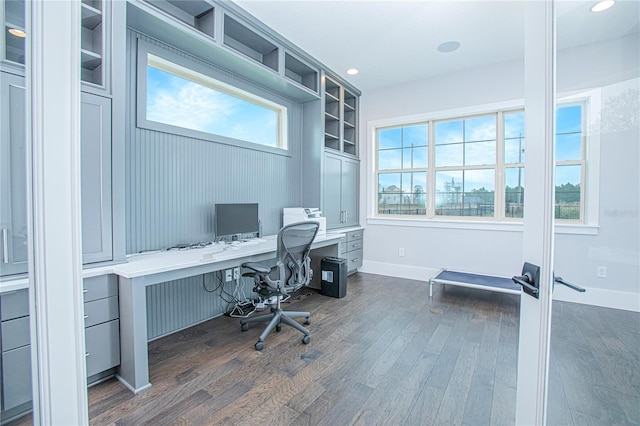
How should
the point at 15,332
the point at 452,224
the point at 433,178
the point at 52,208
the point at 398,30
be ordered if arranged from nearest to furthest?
the point at 52,208, the point at 15,332, the point at 398,30, the point at 452,224, the point at 433,178

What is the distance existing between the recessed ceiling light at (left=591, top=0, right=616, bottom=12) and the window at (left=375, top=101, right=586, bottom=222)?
3103 millimetres

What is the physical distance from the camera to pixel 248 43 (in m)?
3.21

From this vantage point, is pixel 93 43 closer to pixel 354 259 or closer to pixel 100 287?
pixel 100 287

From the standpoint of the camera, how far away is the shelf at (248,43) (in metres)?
2.90

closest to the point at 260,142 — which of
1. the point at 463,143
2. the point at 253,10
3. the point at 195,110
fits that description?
the point at 195,110

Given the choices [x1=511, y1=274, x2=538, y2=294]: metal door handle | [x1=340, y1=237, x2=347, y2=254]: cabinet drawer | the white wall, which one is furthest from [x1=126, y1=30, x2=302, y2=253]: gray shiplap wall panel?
[x1=511, y1=274, x2=538, y2=294]: metal door handle

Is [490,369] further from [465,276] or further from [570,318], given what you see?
[465,276]

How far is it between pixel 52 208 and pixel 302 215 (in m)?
3.01

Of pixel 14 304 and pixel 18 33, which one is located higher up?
pixel 18 33

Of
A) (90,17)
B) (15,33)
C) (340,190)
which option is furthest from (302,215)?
(15,33)

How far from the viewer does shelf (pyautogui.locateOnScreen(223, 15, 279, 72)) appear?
290 centimetres

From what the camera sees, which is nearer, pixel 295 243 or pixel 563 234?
pixel 563 234

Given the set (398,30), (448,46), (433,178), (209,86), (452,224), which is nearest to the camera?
(209,86)

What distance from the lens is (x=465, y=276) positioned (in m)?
3.87
